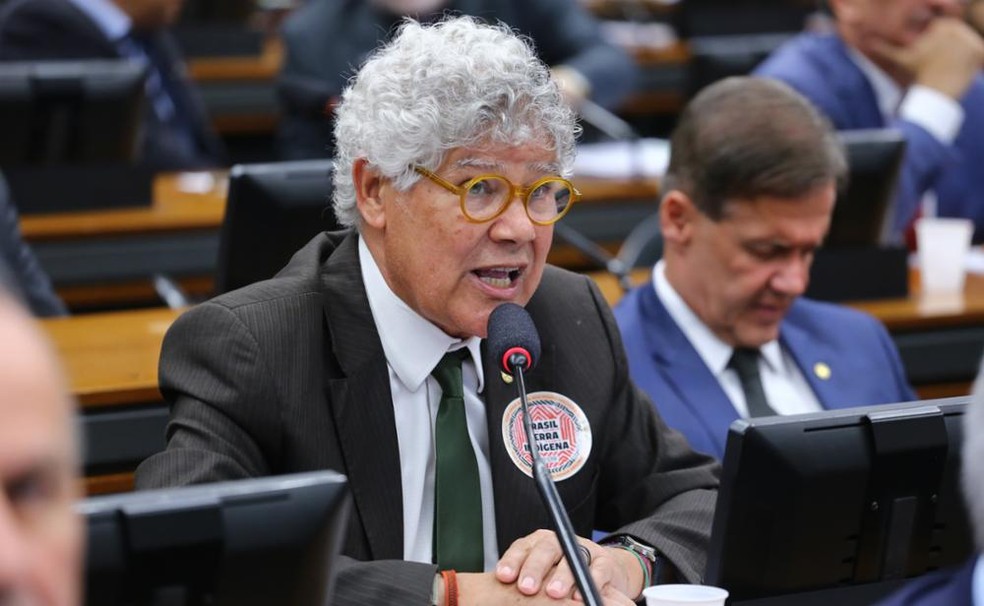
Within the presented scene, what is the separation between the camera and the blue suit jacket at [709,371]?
2537mm

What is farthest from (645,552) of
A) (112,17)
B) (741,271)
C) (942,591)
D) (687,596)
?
(112,17)

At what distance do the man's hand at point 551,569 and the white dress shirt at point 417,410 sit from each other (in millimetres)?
157

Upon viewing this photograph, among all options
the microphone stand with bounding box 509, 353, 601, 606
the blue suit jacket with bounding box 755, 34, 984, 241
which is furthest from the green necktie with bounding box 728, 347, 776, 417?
the blue suit jacket with bounding box 755, 34, 984, 241

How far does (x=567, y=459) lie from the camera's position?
2.04 metres

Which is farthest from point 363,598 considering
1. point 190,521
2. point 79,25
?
point 79,25

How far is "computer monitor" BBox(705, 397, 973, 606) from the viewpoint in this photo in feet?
5.20

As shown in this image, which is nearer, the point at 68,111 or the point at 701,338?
the point at 701,338

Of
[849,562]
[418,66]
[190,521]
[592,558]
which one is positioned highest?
[418,66]

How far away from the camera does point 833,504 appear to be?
160 centimetres

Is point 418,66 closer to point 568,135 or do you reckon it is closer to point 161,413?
point 568,135

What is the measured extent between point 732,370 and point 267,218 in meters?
0.82

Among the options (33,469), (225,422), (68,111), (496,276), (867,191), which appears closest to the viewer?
(33,469)

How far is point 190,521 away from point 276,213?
139 centimetres

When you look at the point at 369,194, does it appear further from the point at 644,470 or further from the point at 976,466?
the point at 976,466
